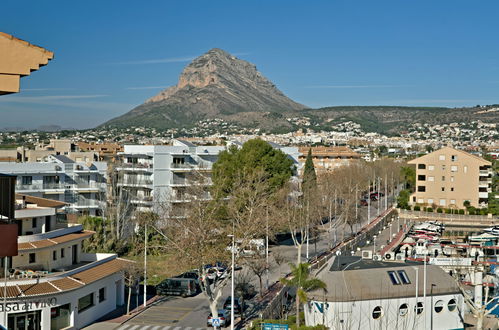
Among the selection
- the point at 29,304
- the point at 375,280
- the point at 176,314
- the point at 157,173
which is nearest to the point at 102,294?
the point at 176,314

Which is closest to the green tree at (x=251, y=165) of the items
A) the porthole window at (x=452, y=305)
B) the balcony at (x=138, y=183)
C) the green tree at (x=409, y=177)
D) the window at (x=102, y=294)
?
the balcony at (x=138, y=183)

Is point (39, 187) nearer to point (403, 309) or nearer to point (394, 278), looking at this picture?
point (394, 278)

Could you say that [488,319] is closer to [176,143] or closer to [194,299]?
[194,299]

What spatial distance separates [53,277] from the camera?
28578mm

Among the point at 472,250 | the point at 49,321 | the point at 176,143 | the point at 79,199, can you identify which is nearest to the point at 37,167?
the point at 79,199

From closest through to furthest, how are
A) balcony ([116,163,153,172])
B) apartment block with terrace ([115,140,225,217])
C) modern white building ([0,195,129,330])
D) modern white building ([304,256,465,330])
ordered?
modern white building ([304,256,465,330]) < modern white building ([0,195,129,330]) < apartment block with terrace ([115,140,225,217]) < balcony ([116,163,153,172])

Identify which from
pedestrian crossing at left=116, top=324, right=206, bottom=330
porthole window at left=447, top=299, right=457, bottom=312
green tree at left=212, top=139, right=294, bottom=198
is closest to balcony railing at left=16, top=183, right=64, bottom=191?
green tree at left=212, top=139, right=294, bottom=198

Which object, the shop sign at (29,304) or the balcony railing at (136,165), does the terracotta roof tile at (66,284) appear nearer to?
the shop sign at (29,304)

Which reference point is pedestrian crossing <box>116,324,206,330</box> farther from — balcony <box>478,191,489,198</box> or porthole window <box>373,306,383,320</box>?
balcony <box>478,191,489,198</box>

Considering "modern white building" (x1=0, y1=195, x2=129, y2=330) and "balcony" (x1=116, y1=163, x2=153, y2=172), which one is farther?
"balcony" (x1=116, y1=163, x2=153, y2=172)

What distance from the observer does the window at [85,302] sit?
2952 centimetres

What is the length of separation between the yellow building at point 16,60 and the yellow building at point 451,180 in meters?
81.6

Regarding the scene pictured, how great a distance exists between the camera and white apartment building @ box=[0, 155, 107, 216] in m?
56.0

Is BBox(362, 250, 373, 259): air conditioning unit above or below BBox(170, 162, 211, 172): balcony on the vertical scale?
below
